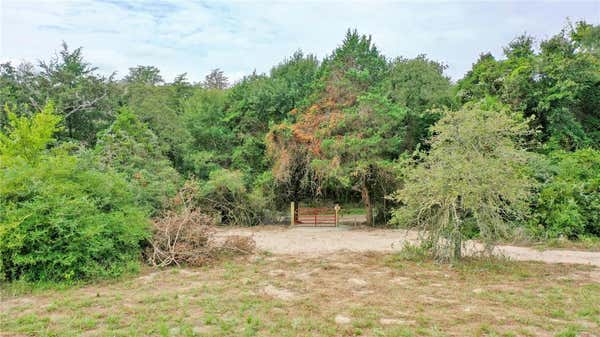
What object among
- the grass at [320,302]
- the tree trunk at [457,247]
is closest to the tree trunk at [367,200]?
the tree trunk at [457,247]

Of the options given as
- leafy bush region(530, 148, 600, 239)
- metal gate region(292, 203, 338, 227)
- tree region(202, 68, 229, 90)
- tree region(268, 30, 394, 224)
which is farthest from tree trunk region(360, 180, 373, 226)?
tree region(202, 68, 229, 90)

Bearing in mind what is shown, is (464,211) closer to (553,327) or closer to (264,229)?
(553,327)

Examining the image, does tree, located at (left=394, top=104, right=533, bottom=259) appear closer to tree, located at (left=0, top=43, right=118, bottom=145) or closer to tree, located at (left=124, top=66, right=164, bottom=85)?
tree, located at (left=0, top=43, right=118, bottom=145)

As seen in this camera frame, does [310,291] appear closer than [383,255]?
Yes

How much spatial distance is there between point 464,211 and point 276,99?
35.8 feet

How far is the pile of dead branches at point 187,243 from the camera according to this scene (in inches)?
311

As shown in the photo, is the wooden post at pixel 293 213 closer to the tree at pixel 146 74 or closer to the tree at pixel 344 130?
the tree at pixel 344 130

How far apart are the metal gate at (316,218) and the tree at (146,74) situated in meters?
22.1

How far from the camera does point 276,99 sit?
16.8m

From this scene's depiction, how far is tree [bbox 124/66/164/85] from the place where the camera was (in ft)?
105

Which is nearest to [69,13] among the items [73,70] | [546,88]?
[73,70]

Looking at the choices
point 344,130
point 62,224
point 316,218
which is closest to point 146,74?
point 316,218

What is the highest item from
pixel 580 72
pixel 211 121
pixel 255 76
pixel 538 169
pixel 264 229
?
pixel 255 76

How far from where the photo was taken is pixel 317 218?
15555mm
